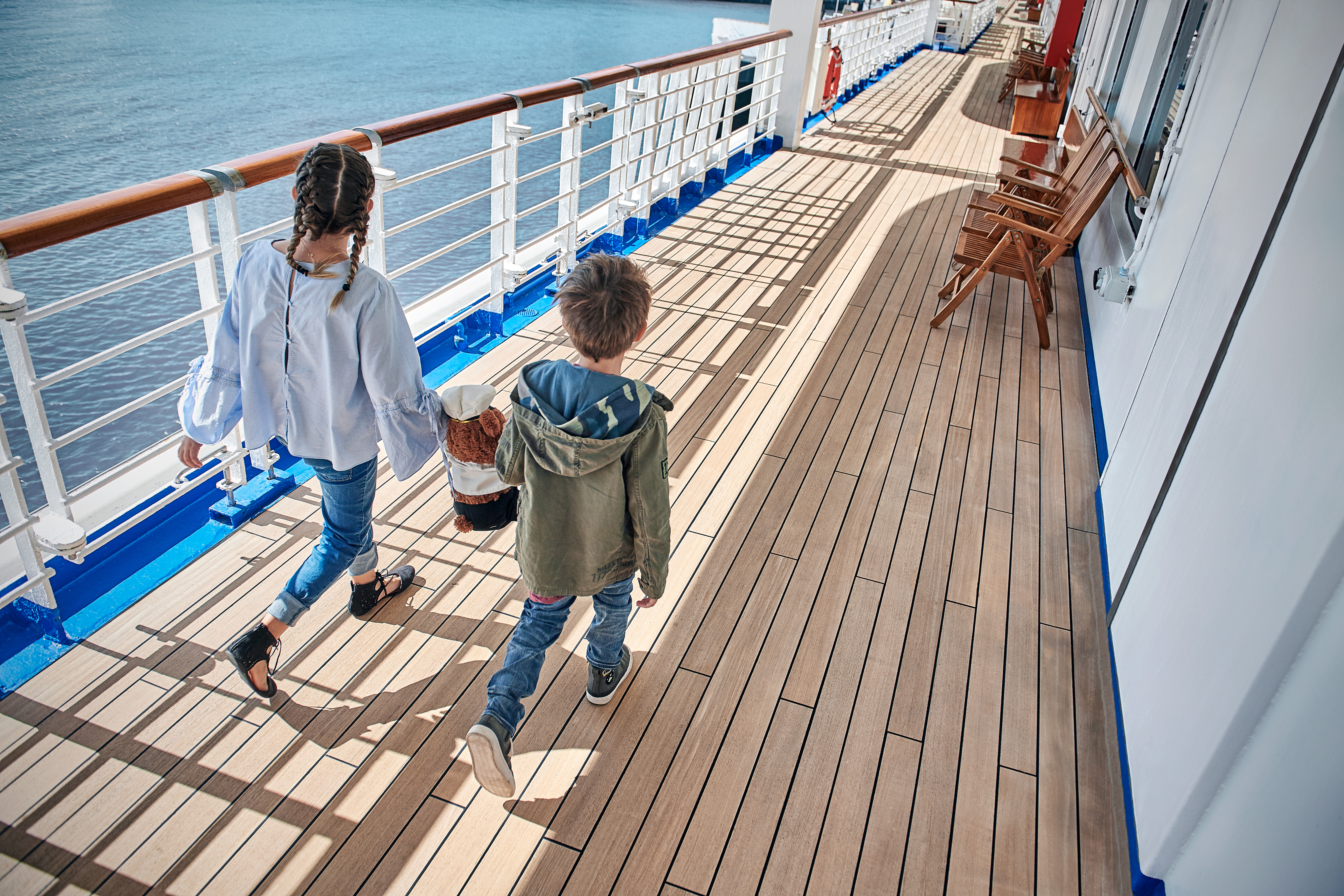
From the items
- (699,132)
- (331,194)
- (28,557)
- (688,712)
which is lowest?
(688,712)

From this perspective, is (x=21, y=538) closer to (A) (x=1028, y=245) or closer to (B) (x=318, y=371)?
(B) (x=318, y=371)

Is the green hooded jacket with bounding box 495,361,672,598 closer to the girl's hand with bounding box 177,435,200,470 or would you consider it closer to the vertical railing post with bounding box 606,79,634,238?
the girl's hand with bounding box 177,435,200,470

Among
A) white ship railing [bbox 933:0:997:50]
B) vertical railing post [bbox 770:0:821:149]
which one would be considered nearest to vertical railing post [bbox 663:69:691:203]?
vertical railing post [bbox 770:0:821:149]

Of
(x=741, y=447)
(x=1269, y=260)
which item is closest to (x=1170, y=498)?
(x=1269, y=260)

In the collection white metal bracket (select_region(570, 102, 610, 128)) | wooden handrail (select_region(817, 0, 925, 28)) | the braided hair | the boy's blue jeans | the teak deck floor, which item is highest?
wooden handrail (select_region(817, 0, 925, 28))

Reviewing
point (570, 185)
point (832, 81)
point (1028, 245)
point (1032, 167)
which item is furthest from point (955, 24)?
point (570, 185)

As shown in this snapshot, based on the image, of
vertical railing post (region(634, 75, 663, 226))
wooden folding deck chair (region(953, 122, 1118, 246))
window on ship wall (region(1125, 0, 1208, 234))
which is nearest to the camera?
window on ship wall (region(1125, 0, 1208, 234))

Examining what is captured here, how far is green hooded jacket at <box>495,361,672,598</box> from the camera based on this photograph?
1.25m

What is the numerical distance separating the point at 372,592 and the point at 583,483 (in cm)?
73

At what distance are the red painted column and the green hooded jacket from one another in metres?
12.1

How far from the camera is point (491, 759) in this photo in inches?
53.2

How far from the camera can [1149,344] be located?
2463mm

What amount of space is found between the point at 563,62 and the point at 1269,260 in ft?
79.7

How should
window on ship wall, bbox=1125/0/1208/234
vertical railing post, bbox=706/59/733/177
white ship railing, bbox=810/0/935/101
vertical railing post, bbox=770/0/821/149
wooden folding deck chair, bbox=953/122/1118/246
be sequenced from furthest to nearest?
1. white ship railing, bbox=810/0/935/101
2. vertical railing post, bbox=770/0/821/149
3. vertical railing post, bbox=706/59/733/177
4. wooden folding deck chair, bbox=953/122/1118/246
5. window on ship wall, bbox=1125/0/1208/234
